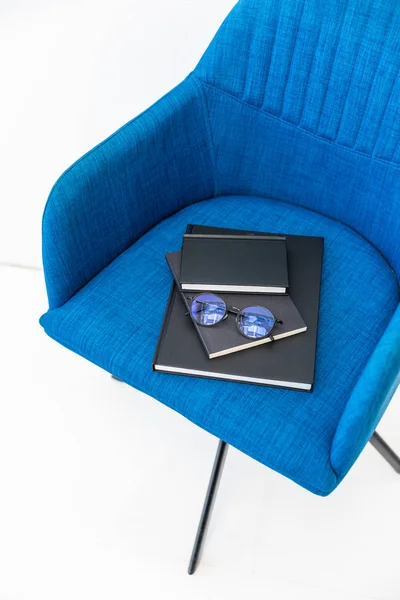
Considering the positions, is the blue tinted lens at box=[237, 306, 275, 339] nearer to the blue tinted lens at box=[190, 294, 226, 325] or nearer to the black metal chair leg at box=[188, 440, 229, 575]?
the blue tinted lens at box=[190, 294, 226, 325]

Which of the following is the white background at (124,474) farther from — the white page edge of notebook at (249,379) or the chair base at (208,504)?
the white page edge of notebook at (249,379)

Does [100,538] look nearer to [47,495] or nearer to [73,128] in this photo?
[47,495]

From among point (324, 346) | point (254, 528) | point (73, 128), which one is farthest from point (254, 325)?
point (73, 128)

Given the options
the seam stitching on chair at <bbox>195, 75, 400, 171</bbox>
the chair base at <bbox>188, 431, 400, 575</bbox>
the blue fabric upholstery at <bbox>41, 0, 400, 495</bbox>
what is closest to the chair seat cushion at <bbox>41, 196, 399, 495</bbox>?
the blue fabric upholstery at <bbox>41, 0, 400, 495</bbox>

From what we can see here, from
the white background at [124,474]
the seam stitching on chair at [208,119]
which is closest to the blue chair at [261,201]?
the seam stitching on chair at [208,119]

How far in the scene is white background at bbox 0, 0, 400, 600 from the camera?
4.56 feet

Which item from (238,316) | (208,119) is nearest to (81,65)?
(208,119)

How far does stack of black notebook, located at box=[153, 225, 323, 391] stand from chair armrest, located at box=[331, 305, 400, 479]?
13cm

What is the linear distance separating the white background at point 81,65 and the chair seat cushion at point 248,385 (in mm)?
346

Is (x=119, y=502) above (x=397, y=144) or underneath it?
Result: underneath

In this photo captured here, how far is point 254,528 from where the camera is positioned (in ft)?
4.79

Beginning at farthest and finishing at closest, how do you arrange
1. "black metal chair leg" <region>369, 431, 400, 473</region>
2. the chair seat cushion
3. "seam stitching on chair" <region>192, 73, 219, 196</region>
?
1. "black metal chair leg" <region>369, 431, 400, 473</region>
2. "seam stitching on chair" <region>192, 73, 219, 196</region>
3. the chair seat cushion

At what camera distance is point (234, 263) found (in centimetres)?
124

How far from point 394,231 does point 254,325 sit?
0.36m
